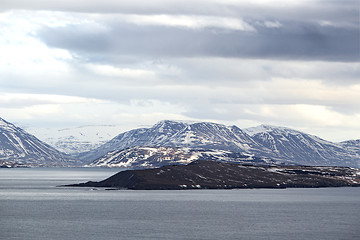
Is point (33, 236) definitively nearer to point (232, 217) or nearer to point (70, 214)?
point (70, 214)

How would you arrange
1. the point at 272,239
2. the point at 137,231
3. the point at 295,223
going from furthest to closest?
Answer: the point at 295,223, the point at 137,231, the point at 272,239

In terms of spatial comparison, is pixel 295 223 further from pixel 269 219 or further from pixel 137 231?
pixel 137 231

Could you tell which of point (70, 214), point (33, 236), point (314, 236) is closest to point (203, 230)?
point (314, 236)

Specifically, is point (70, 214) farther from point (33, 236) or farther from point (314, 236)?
point (314, 236)

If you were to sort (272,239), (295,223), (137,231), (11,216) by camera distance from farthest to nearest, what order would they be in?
(11,216)
(295,223)
(137,231)
(272,239)

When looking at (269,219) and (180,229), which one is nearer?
(180,229)

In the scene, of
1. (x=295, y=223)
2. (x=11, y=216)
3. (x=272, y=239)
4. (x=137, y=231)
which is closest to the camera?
(x=272, y=239)

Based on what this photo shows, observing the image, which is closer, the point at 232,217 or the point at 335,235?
the point at 335,235

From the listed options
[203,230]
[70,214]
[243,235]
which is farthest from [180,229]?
[70,214]

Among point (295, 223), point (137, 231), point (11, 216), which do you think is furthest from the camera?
point (11, 216)

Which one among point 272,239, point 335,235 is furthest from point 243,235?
point 335,235
